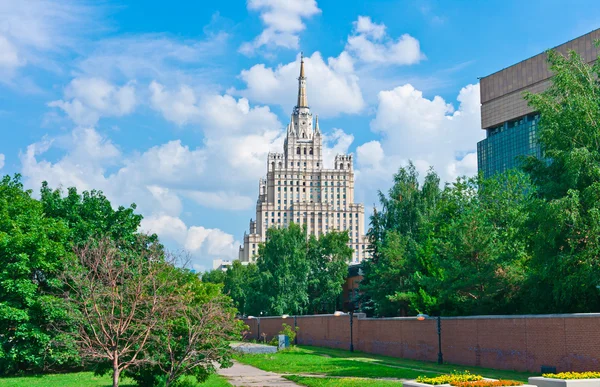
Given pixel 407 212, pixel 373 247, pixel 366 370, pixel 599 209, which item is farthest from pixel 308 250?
pixel 599 209

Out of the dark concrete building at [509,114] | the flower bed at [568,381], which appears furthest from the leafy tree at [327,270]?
the flower bed at [568,381]

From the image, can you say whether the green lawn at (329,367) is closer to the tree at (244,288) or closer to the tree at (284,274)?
the tree at (244,288)

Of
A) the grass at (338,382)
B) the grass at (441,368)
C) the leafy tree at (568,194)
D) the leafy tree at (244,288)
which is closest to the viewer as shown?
the grass at (338,382)

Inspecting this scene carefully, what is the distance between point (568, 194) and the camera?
97.8ft

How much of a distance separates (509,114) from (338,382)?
102858mm

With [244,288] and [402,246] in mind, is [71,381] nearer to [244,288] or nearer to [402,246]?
[402,246]

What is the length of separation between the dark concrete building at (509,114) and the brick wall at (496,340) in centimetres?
7067

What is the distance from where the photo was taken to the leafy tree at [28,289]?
33469 mm

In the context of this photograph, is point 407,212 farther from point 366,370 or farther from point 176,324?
point 176,324

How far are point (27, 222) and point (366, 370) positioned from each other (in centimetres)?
1894

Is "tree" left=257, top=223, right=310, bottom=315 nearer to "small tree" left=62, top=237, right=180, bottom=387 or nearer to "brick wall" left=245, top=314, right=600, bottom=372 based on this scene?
"brick wall" left=245, top=314, right=600, bottom=372

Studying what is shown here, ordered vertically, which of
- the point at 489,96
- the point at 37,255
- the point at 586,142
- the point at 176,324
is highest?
the point at 489,96

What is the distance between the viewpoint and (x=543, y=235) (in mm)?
30453

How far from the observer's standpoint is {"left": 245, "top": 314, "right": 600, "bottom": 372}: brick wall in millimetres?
28156
